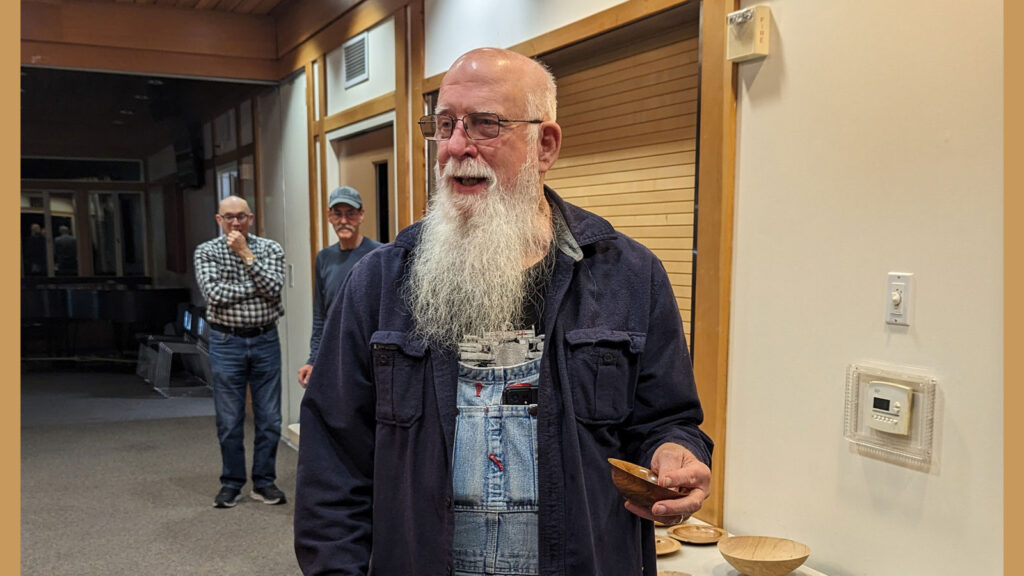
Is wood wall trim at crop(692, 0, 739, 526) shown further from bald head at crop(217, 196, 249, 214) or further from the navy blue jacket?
bald head at crop(217, 196, 249, 214)

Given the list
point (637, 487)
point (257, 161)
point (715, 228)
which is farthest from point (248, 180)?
point (637, 487)

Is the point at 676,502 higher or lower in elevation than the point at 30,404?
higher

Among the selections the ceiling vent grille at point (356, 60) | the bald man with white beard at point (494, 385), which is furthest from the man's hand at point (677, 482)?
the ceiling vent grille at point (356, 60)

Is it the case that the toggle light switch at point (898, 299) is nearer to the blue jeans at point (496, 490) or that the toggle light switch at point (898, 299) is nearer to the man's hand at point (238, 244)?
the blue jeans at point (496, 490)

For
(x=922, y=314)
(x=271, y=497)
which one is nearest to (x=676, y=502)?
(x=922, y=314)

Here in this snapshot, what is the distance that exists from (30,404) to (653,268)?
23.5 feet

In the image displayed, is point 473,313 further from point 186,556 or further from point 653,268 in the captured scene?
point 186,556

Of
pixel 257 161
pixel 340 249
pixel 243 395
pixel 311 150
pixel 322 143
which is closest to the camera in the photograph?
pixel 340 249

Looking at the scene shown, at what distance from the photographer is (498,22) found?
3412mm

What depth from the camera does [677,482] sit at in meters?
1.22

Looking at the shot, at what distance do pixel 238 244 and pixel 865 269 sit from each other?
322cm

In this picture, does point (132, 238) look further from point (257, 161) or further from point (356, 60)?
point (356, 60)

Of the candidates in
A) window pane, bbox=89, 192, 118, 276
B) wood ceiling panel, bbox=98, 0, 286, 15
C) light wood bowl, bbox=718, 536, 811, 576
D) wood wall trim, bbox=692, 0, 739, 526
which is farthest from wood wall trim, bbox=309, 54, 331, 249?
light wood bowl, bbox=718, 536, 811, 576

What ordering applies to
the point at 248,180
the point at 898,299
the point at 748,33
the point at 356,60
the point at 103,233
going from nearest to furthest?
the point at 898,299 < the point at 748,33 < the point at 356,60 < the point at 248,180 < the point at 103,233
